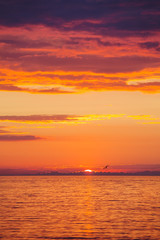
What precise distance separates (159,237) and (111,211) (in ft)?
92.6

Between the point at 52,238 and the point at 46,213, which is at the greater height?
the point at 46,213

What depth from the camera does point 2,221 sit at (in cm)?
6475

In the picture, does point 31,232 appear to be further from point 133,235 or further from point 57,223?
point 133,235

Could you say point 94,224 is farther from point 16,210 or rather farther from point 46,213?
point 16,210

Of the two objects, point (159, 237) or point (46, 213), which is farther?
point (46, 213)

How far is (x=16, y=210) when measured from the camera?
3182 inches

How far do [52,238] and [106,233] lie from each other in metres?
7.56

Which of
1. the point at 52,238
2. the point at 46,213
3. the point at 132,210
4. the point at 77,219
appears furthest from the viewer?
the point at 132,210

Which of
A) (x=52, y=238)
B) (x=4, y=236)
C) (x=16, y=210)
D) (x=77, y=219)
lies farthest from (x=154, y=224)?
(x=16, y=210)

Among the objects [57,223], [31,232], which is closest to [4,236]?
[31,232]

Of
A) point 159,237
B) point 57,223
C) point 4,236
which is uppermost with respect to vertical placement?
point 57,223

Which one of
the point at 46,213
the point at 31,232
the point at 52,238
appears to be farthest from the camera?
the point at 46,213

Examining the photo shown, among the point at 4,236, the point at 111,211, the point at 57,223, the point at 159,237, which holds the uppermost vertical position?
the point at 111,211

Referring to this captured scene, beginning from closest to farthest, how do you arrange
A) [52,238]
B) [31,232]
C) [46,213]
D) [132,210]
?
[52,238] → [31,232] → [46,213] → [132,210]
